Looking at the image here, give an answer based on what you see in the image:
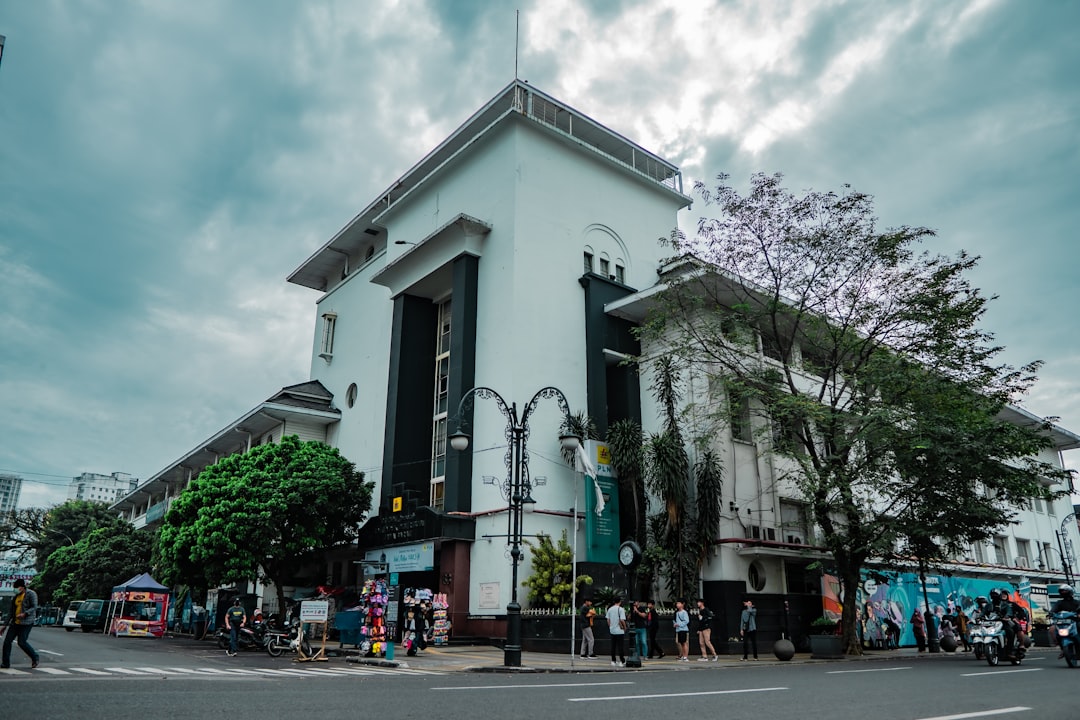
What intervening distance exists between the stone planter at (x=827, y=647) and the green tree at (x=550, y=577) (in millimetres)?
7053

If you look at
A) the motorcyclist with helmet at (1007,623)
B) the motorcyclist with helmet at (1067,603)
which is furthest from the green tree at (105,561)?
the motorcyclist with helmet at (1067,603)

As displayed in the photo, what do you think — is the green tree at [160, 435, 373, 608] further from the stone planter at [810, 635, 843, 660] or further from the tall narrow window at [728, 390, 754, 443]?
the stone planter at [810, 635, 843, 660]

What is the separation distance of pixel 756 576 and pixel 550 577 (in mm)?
7971

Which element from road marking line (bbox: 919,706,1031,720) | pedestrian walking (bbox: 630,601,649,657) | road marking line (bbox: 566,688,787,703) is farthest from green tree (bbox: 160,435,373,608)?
road marking line (bbox: 919,706,1031,720)

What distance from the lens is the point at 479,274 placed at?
3077 centimetres

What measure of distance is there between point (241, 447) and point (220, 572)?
1823cm

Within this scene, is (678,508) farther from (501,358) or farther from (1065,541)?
(1065,541)

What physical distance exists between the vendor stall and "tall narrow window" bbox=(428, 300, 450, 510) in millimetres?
15217

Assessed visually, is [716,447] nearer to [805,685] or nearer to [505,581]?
[505,581]

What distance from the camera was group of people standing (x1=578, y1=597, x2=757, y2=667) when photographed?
1839cm

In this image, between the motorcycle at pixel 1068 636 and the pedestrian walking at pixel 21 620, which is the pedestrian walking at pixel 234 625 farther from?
the motorcycle at pixel 1068 636

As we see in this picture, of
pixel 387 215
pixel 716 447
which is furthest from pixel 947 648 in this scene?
pixel 387 215

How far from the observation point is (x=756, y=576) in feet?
87.2

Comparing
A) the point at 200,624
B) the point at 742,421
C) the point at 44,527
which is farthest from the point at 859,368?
the point at 44,527
